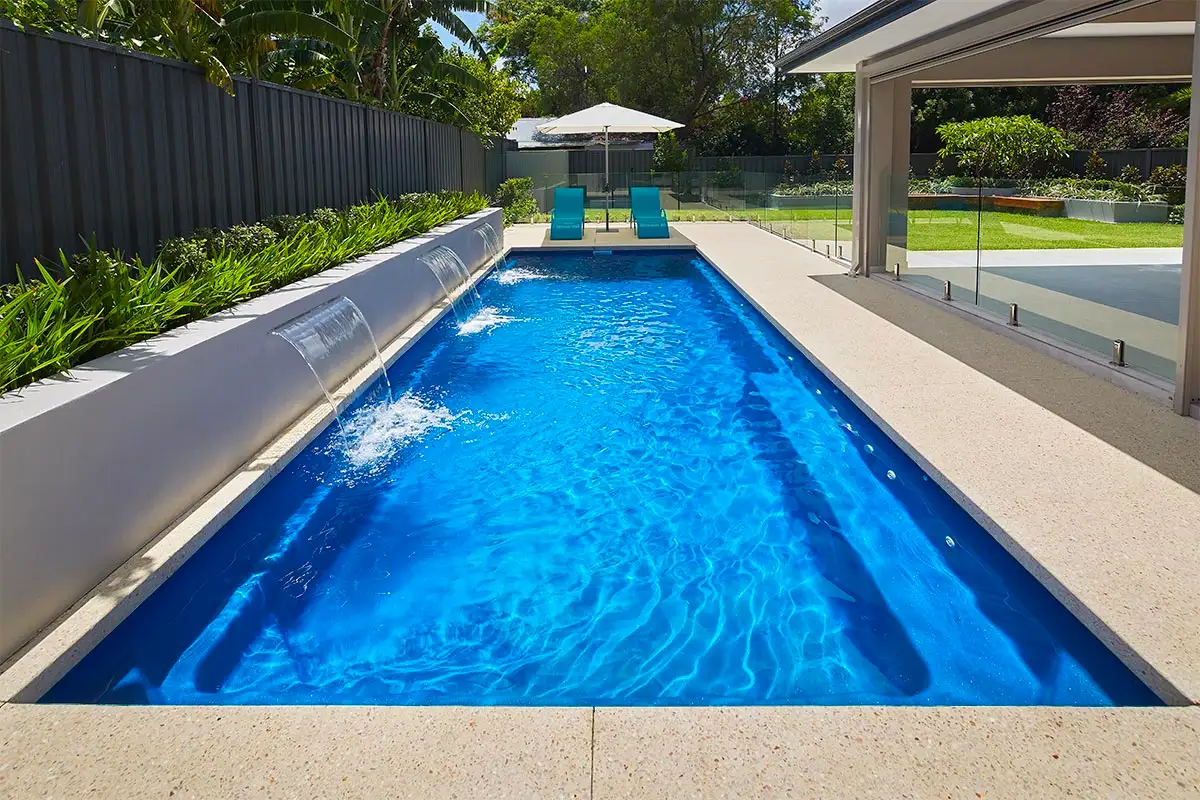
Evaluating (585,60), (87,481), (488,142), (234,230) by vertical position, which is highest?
(585,60)

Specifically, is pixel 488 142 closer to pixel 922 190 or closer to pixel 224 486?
pixel 922 190

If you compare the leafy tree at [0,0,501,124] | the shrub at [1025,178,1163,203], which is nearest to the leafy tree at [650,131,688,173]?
the leafy tree at [0,0,501,124]

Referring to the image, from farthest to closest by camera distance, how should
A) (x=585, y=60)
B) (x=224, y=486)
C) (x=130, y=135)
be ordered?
(x=585, y=60) < (x=130, y=135) < (x=224, y=486)

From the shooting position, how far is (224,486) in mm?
5414

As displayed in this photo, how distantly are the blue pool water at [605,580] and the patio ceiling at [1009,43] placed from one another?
11.6 ft

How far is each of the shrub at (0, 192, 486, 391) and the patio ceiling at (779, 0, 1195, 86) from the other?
558cm

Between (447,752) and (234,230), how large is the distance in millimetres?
6555

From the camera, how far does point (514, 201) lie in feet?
87.6

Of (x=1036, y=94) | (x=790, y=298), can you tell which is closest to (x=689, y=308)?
(x=790, y=298)

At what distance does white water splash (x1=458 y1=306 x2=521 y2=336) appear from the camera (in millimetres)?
11289

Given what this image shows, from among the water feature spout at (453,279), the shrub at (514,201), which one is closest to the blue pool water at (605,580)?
the water feature spout at (453,279)

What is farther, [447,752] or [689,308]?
[689,308]

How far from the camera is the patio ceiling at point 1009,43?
27.6 ft

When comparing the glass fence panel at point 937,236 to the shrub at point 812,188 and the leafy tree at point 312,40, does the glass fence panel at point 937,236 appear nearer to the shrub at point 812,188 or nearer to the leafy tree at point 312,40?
the shrub at point 812,188
